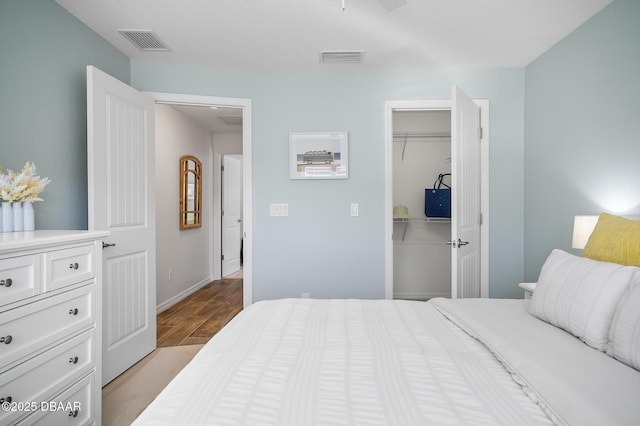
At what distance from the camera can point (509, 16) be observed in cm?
224

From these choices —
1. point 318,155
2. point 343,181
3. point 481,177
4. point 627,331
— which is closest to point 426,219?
point 481,177

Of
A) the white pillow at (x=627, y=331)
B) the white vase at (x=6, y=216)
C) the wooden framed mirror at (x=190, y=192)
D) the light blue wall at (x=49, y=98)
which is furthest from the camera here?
the wooden framed mirror at (x=190, y=192)

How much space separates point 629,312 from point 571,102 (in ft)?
6.23

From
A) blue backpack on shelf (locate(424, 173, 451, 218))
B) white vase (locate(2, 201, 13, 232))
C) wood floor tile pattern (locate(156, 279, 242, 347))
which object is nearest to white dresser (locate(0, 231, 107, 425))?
white vase (locate(2, 201, 13, 232))

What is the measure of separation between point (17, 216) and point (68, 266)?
0.41m

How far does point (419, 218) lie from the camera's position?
4.28 m

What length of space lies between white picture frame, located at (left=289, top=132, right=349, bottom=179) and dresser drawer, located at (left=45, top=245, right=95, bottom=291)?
1771 mm

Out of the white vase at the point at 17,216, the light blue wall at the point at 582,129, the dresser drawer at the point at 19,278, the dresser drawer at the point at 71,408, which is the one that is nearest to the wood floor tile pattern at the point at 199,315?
the dresser drawer at the point at 71,408

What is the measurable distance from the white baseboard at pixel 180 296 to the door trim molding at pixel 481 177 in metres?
2.60

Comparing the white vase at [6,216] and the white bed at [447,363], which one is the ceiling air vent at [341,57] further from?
the white vase at [6,216]

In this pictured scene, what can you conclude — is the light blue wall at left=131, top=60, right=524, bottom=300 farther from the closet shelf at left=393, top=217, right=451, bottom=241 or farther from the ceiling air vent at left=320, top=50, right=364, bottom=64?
the closet shelf at left=393, top=217, right=451, bottom=241

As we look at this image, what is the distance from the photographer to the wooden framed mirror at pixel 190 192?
4480 millimetres

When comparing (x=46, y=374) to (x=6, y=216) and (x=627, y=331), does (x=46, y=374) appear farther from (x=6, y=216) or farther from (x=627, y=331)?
(x=627, y=331)

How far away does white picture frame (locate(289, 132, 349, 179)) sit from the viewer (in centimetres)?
308
